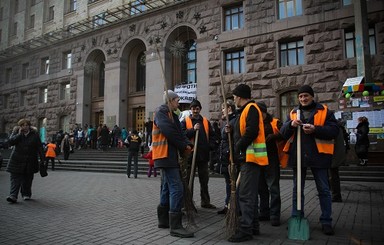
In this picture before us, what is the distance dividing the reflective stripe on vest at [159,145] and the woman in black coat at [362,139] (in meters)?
9.01

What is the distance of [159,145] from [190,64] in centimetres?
1883

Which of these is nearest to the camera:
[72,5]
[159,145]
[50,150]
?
[159,145]

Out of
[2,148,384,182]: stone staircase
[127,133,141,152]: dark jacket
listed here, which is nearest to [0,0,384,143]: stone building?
[2,148,384,182]: stone staircase

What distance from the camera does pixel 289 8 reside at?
1784cm

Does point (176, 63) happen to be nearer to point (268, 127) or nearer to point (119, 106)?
point (119, 106)

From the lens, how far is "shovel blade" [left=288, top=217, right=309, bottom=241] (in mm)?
4336

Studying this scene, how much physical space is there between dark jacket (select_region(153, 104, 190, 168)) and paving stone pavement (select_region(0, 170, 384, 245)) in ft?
3.52

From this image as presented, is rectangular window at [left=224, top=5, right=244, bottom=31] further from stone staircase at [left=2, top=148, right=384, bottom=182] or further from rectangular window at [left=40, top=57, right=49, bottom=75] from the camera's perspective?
rectangular window at [left=40, top=57, right=49, bottom=75]

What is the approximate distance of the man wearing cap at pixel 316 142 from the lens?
15.1 feet

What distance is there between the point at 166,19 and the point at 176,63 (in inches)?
127

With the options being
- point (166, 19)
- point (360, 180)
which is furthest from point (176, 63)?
point (360, 180)

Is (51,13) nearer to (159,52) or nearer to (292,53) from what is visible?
(159,52)

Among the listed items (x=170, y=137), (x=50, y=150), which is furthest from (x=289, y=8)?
(x=170, y=137)

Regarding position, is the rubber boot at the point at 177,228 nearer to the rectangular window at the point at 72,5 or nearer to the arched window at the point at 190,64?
the arched window at the point at 190,64
